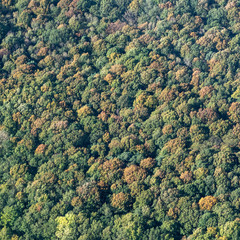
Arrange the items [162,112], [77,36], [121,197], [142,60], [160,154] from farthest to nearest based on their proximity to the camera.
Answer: [77,36] < [142,60] < [162,112] < [160,154] < [121,197]

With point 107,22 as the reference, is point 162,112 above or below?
below

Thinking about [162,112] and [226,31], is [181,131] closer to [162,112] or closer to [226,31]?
[162,112]

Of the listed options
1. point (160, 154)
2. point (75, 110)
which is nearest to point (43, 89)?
point (75, 110)

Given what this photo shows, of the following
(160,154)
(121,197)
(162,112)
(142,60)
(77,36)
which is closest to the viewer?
(121,197)

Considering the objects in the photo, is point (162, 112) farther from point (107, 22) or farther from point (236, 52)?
point (107, 22)

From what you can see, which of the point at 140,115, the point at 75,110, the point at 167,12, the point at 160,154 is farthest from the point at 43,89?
the point at 167,12

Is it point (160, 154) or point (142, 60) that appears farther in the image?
point (142, 60)
